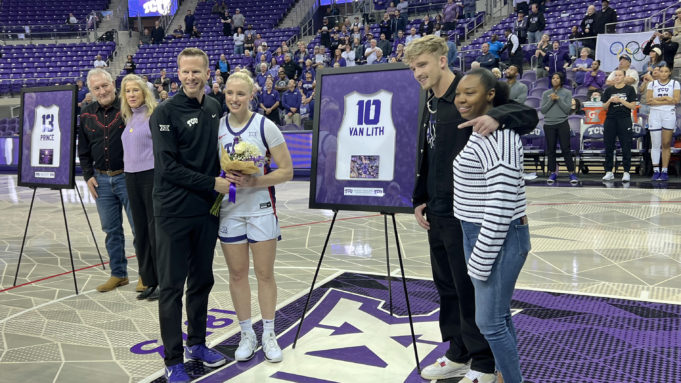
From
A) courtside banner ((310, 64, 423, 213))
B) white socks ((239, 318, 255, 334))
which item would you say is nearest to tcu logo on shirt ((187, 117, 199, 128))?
courtside banner ((310, 64, 423, 213))

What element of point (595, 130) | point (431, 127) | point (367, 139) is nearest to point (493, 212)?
point (431, 127)

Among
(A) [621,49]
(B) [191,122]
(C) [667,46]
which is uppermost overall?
(A) [621,49]

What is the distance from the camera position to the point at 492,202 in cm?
229

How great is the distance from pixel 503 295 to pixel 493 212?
36 centimetres

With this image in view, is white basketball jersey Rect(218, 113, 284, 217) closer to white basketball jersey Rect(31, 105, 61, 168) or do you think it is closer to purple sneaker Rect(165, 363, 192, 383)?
purple sneaker Rect(165, 363, 192, 383)

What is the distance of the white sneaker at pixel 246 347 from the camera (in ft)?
11.1

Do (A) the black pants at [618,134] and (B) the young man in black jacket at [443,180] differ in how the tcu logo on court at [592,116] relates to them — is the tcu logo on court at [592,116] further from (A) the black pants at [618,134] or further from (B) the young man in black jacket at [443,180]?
(B) the young man in black jacket at [443,180]

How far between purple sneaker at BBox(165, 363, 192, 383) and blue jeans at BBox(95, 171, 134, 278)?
1.89 metres

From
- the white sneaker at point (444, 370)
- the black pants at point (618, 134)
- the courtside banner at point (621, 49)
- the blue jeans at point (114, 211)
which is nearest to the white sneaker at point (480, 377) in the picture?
the white sneaker at point (444, 370)

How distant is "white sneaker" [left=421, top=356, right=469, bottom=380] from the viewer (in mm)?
3135

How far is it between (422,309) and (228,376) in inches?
60.2

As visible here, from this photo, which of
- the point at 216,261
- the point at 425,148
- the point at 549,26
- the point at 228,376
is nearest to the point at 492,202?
the point at 425,148

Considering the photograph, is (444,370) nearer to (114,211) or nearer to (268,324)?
(268,324)

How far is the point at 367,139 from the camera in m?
3.47
